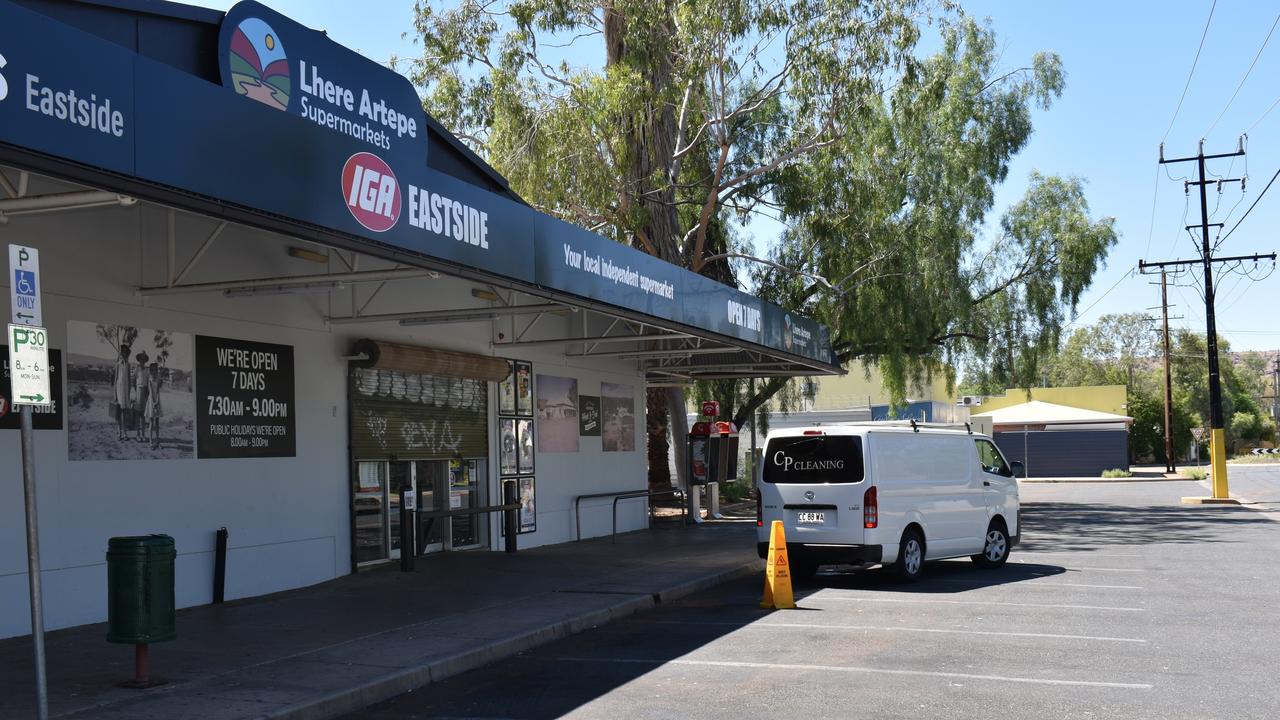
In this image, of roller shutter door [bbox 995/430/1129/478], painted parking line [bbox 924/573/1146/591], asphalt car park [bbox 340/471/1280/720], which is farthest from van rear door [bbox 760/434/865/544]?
roller shutter door [bbox 995/430/1129/478]

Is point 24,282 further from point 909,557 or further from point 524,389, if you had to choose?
point 524,389

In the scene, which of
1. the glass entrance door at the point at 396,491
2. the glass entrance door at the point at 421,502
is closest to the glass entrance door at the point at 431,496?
the glass entrance door at the point at 421,502

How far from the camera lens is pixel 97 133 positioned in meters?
6.83

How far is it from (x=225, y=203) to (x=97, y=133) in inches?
44.7

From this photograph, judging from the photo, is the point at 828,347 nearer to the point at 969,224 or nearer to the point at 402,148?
the point at 969,224

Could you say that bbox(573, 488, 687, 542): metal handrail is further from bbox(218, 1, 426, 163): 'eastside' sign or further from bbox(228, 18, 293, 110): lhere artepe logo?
bbox(228, 18, 293, 110): lhere artepe logo

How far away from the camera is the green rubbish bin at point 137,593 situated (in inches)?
309

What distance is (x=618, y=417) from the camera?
22.6 metres

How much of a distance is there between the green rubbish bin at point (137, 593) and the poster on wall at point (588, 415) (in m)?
Result: 13.1

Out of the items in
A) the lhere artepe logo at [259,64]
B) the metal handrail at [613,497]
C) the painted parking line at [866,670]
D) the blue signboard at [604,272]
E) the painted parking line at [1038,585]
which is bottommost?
the painted parking line at [1038,585]

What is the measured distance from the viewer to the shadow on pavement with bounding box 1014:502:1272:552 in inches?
801

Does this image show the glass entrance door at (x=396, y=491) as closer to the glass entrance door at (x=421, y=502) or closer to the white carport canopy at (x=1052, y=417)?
the glass entrance door at (x=421, y=502)

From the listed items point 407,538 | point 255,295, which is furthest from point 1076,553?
point 255,295

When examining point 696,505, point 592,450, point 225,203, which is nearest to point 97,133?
point 225,203
